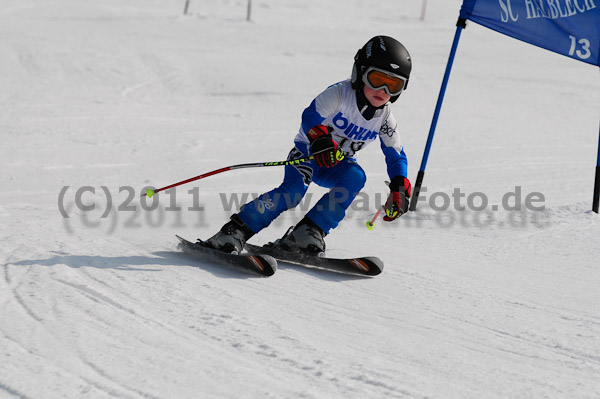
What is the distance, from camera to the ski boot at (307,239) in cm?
456

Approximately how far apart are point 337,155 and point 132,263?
1.42 m

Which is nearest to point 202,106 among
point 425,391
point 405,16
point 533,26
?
point 533,26

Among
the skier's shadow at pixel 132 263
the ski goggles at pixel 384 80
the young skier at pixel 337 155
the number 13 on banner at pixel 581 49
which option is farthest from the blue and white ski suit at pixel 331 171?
the number 13 on banner at pixel 581 49

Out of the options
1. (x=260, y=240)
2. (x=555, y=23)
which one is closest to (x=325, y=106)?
(x=260, y=240)

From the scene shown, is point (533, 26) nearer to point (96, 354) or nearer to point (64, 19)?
point (96, 354)

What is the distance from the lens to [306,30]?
17172 mm

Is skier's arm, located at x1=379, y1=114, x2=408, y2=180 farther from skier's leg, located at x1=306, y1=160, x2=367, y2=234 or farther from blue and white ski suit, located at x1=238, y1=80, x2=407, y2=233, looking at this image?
skier's leg, located at x1=306, y1=160, x2=367, y2=234

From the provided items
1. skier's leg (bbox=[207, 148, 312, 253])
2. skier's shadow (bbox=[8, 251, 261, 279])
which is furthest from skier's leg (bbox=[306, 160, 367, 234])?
skier's shadow (bbox=[8, 251, 261, 279])

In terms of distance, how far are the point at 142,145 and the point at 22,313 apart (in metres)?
5.15

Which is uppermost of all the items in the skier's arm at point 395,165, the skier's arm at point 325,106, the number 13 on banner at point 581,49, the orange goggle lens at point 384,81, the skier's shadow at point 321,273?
the number 13 on banner at point 581,49

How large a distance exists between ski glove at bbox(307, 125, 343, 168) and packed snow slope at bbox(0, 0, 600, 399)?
0.72m

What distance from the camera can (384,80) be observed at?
4398mm

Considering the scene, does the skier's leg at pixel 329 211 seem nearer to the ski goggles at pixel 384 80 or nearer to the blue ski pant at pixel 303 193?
the blue ski pant at pixel 303 193

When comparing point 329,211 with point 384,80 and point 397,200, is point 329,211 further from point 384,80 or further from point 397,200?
point 384,80
